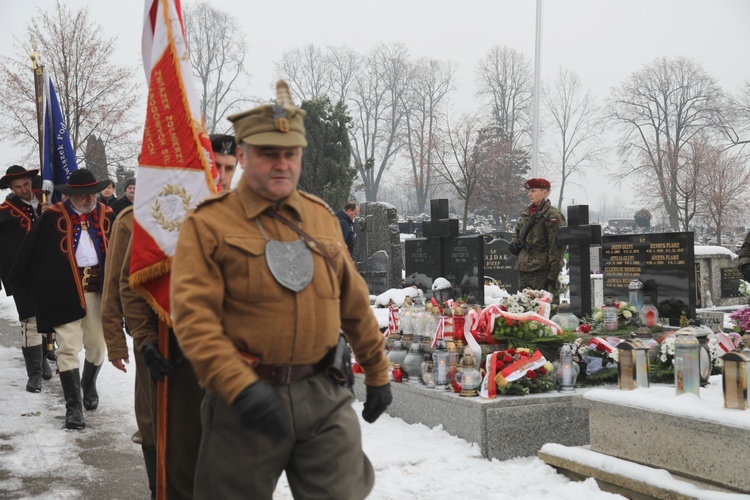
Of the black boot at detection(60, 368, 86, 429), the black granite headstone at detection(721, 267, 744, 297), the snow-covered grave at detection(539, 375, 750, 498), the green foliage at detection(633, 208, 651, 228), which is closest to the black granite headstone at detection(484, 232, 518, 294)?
the black granite headstone at detection(721, 267, 744, 297)

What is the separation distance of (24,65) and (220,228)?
94.0ft

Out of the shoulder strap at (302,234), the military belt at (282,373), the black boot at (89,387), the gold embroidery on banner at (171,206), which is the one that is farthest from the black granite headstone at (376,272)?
the military belt at (282,373)

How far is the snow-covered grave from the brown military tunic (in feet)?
8.38

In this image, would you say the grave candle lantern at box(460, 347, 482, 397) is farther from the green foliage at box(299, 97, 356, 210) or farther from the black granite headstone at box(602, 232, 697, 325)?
the green foliage at box(299, 97, 356, 210)

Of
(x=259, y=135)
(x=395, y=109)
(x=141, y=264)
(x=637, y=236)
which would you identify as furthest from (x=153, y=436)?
(x=395, y=109)

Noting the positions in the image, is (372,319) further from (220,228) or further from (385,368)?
(220,228)

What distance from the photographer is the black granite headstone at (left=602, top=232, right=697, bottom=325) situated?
9.91 meters

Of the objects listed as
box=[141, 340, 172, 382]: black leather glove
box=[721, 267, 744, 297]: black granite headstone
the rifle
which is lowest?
box=[141, 340, 172, 382]: black leather glove

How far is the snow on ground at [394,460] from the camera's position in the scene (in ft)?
16.9

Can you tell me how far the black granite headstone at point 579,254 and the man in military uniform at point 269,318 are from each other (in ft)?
24.8

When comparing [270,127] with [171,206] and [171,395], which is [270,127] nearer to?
[171,206]

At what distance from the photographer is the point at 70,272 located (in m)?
7.24

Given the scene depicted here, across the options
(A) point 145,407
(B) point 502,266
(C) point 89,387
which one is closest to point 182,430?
(A) point 145,407

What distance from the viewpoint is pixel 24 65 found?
28328 mm
